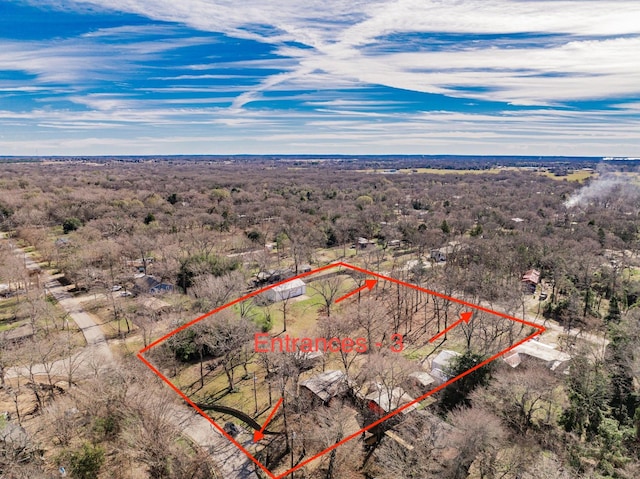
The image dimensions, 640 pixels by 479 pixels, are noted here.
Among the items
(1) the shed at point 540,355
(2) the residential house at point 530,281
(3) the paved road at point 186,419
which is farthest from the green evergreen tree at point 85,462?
(2) the residential house at point 530,281

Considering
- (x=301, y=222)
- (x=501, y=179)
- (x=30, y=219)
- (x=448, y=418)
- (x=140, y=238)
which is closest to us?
(x=448, y=418)

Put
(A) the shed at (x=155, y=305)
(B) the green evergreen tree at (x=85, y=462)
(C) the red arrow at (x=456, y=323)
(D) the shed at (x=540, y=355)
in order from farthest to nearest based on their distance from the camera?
1. (A) the shed at (x=155, y=305)
2. (C) the red arrow at (x=456, y=323)
3. (D) the shed at (x=540, y=355)
4. (B) the green evergreen tree at (x=85, y=462)

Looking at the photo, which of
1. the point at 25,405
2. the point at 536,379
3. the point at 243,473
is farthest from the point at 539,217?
the point at 25,405

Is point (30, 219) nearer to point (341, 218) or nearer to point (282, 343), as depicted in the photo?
point (341, 218)

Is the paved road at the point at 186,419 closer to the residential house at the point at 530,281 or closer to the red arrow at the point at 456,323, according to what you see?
the red arrow at the point at 456,323

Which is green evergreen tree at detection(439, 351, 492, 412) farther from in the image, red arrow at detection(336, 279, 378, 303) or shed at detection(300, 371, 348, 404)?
red arrow at detection(336, 279, 378, 303)
